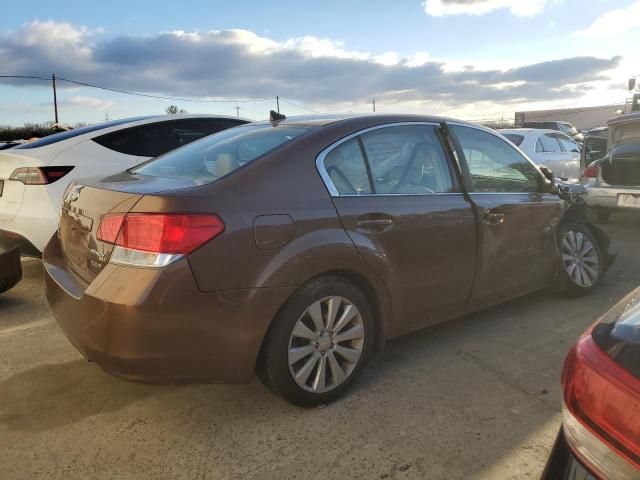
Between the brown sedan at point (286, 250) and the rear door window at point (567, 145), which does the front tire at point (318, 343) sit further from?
the rear door window at point (567, 145)

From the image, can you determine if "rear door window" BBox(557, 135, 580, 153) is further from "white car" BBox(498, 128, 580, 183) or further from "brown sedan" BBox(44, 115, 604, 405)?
"brown sedan" BBox(44, 115, 604, 405)

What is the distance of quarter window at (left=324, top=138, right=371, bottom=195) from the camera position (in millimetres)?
2918

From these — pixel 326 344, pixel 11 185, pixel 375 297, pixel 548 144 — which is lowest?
pixel 326 344

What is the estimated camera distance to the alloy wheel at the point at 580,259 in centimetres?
448

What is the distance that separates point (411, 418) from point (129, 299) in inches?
59.5

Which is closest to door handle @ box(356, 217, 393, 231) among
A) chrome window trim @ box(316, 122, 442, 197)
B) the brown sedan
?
the brown sedan

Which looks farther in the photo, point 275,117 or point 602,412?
point 275,117

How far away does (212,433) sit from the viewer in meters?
2.67

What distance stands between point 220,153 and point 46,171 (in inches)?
90.9

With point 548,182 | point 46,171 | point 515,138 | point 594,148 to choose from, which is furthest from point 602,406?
point 515,138

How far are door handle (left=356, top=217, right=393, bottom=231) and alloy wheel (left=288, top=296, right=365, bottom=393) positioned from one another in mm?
412

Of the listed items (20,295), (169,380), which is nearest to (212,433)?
(169,380)

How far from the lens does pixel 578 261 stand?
4.59 metres

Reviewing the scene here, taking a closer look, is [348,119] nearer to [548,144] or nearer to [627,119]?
[627,119]
